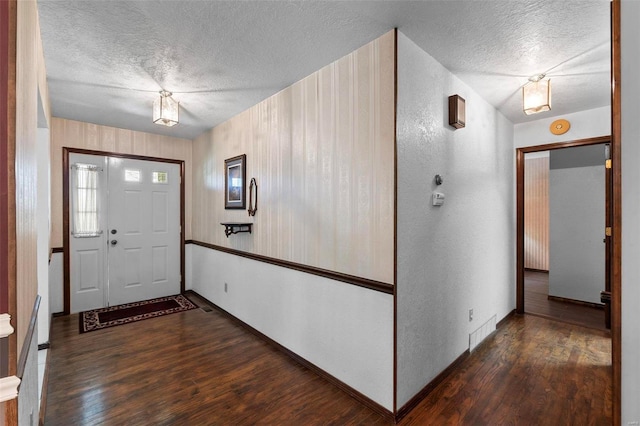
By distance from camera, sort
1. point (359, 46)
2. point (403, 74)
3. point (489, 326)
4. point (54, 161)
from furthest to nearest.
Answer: point (54, 161) → point (489, 326) → point (359, 46) → point (403, 74)

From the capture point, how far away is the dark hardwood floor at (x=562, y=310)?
3.57m

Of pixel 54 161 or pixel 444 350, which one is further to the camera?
pixel 54 161

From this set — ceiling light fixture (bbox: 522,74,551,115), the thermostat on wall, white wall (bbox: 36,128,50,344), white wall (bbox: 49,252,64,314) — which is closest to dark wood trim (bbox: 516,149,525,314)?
ceiling light fixture (bbox: 522,74,551,115)

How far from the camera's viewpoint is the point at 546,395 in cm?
218

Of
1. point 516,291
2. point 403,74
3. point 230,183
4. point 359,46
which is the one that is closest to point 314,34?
point 359,46

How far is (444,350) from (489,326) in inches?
42.1

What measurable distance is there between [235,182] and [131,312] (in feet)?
7.28

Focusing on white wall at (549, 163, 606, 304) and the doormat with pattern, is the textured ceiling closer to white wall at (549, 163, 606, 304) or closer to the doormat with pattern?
white wall at (549, 163, 606, 304)

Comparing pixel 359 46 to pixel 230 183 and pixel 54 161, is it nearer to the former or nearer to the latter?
pixel 230 183

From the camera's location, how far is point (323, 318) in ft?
7.98

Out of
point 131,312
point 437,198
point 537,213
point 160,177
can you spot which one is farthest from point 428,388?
point 537,213

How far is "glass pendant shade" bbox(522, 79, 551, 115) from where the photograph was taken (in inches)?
98.3

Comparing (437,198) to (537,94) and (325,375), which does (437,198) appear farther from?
(325,375)
